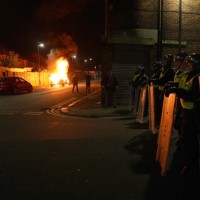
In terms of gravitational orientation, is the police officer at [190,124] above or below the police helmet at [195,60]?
below

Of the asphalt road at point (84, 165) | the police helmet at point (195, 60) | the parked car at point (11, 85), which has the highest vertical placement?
the police helmet at point (195, 60)

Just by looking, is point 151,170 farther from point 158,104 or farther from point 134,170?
point 158,104

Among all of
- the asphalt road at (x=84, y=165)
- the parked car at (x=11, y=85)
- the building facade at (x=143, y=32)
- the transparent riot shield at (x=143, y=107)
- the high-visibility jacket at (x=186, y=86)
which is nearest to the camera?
the asphalt road at (x=84, y=165)

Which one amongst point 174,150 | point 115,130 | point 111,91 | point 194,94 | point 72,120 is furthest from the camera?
point 111,91

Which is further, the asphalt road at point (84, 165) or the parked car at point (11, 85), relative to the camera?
the parked car at point (11, 85)

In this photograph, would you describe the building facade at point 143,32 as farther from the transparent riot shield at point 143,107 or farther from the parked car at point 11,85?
the parked car at point 11,85

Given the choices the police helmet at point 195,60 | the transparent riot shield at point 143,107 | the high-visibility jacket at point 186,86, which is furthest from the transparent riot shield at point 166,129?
the transparent riot shield at point 143,107

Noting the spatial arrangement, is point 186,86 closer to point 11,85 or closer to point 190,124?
point 190,124

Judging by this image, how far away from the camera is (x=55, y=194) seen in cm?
532

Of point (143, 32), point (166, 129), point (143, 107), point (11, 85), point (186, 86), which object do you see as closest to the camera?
point (186, 86)

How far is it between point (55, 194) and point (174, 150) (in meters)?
3.35

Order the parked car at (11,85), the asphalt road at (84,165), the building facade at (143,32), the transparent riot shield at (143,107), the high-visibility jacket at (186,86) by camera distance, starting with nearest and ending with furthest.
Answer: the asphalt road at (84,165), the high-visibility jacket at (186,86), the transparent riot shield at (143,107), the building facade at (143,32), the parked car at (11,85)

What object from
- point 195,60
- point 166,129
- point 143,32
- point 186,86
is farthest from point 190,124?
point 143,32

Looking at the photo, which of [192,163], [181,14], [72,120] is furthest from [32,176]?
[181,14]
